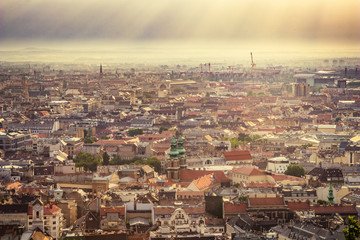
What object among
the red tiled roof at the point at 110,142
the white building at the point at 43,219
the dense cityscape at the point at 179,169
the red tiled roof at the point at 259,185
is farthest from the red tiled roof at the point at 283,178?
the red tiled roof at the point at 110,142

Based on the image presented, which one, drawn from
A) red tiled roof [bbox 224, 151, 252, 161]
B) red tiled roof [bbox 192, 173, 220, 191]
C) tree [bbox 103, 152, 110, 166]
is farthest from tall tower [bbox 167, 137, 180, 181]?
red tiled roof [bbox 224, 151, 252, 161]

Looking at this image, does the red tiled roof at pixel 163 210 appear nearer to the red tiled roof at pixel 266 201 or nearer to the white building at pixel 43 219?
the red tiled roof at pixel 266 201

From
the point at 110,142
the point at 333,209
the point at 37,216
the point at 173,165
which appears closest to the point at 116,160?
the point at 173,165

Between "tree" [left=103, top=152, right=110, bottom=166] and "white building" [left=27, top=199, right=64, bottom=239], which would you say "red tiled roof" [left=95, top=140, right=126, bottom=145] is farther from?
"white building" [left=27, top=199, right=64, bottom=239]

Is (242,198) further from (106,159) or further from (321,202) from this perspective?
(106,159)

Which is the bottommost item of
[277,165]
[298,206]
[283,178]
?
[277,165]

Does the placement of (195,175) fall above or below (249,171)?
below
